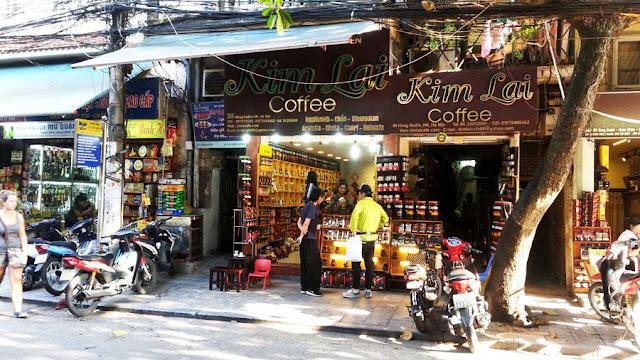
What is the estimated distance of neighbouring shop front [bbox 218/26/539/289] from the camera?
9.39m

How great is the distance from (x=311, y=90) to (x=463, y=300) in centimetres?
570

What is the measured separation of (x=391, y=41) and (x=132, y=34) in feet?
17.7

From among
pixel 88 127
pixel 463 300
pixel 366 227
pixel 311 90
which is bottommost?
pixel 463 300

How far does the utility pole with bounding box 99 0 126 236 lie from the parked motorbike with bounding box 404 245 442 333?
229 inches

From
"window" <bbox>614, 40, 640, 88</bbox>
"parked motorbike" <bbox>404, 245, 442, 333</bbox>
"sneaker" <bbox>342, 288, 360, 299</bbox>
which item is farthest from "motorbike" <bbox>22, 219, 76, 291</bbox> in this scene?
"window" <bbox>614, 40, 640, 88</bbox>

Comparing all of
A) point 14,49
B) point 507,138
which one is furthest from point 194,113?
point 507,138

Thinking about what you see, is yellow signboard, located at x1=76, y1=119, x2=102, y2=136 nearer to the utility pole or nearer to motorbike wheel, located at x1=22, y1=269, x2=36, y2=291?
the utility pole

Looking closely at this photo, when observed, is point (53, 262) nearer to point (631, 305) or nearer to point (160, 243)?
point (160, 243)

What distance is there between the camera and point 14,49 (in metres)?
12.7

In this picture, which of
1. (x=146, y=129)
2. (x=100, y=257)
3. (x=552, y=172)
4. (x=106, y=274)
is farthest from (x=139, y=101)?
(x=552, y=172)

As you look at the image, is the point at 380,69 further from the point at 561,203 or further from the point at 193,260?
the point at 193,260

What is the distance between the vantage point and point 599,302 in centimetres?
782

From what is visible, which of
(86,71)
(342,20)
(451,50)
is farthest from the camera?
(86,71)

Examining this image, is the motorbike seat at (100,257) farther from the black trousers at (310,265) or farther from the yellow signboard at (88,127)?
the black trousers at (310,265)
